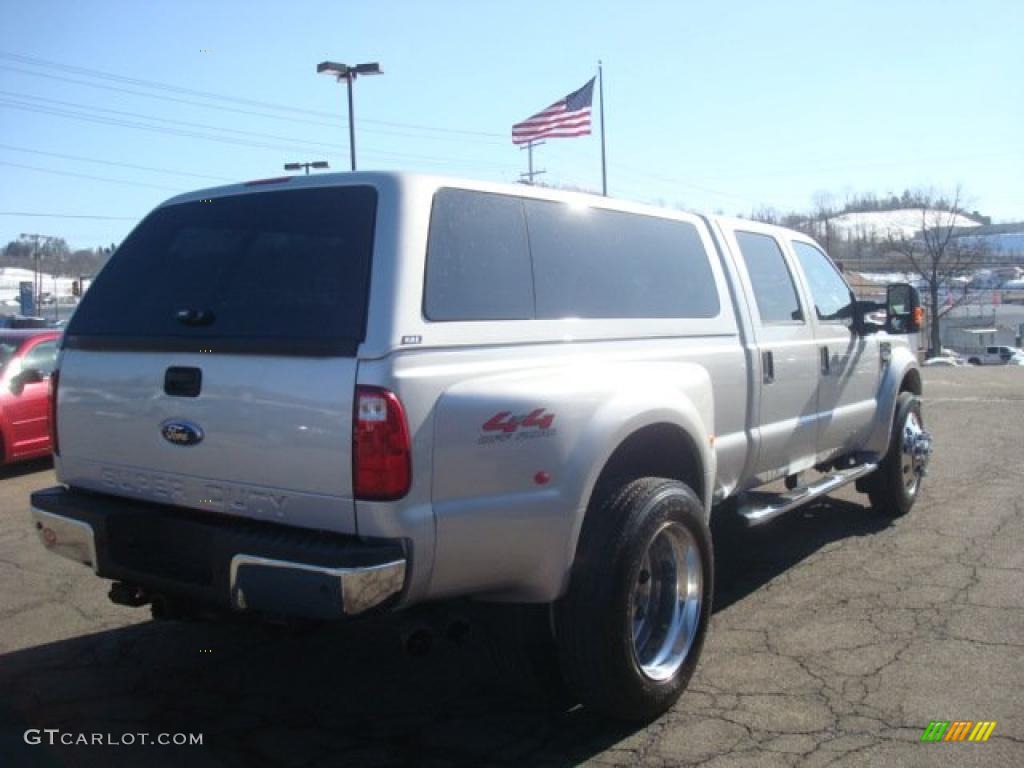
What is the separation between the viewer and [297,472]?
9.85 ft

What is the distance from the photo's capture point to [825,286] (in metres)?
6.15

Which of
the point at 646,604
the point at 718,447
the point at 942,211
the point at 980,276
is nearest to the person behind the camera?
the point at 646,604

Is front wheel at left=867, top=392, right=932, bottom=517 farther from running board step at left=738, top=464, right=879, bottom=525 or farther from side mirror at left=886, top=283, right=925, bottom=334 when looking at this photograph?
running board step at left=738, top=464, right=879, bottom=525

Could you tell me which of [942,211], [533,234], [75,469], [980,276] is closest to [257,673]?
[75,469]

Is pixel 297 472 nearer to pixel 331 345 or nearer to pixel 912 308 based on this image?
pixel 331 345

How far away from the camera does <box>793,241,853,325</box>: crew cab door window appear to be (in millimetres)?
5957

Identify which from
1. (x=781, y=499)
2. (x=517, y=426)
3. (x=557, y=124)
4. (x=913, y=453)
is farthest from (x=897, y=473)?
(x=557, y=124)

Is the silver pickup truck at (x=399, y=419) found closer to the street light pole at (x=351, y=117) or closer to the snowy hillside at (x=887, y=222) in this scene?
the street light pole at (x=351, y=117)

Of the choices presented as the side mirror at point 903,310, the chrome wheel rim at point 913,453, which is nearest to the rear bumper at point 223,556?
the side mirror at point 903,310

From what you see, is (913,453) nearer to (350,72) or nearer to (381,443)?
(381,443)

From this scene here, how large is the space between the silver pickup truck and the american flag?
19733 millimetres

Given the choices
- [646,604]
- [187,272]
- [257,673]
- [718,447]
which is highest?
[187,272]

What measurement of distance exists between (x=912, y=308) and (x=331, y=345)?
4908mm

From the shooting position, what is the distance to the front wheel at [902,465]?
6738 millimetres
